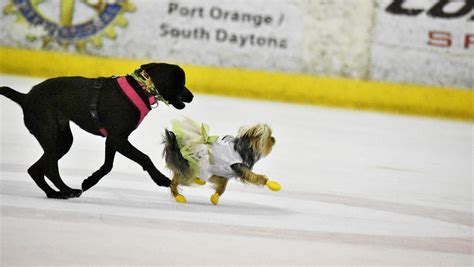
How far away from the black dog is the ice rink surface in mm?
254

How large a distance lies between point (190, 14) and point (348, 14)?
75.3 inches

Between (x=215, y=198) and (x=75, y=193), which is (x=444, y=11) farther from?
(x=75, y=193)

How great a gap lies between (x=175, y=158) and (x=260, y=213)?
1.35 feet

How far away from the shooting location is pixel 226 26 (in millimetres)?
11914

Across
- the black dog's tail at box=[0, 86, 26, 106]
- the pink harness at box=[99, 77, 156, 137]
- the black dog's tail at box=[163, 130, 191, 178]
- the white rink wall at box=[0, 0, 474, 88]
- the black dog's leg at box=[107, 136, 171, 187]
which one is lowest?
the white rink wall at box=[0, 0, 474, 88]

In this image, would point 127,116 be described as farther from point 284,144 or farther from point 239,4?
point 239,4

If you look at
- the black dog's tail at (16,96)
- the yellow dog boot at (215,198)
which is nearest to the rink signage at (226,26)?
the yellow dog boot at (215,198)

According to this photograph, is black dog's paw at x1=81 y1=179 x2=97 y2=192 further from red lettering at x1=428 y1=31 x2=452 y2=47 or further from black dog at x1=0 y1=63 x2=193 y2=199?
red lettering at x1=428 y1=31 x2=452 y2=47

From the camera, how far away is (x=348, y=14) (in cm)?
1188

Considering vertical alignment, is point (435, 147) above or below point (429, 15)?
below

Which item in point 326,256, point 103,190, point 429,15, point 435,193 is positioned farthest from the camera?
point 429,15

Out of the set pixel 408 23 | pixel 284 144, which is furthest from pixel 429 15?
pixel 284 144

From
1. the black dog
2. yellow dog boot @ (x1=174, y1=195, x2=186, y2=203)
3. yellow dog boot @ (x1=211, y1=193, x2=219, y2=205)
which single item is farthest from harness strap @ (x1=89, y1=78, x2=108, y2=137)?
yellow dog boot @ (x1=211, y1=193, x2=219, y2=205)

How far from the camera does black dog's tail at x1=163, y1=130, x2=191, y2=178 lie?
375cm
